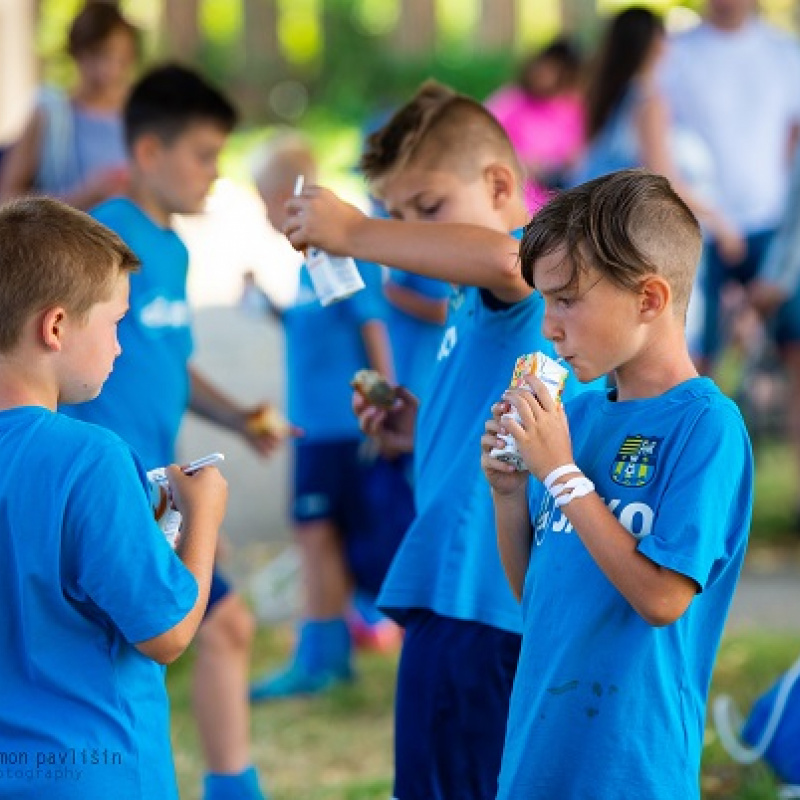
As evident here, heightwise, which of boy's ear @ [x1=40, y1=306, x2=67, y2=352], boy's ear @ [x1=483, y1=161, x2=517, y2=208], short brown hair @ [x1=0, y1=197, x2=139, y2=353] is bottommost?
boy's ear @ [x1=40, y1=306, x2=67, y2=352]

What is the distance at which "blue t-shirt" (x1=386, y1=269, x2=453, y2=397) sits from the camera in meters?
5.85

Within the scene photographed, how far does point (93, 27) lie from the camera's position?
6344 mm

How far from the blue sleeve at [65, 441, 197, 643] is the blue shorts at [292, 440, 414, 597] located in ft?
10.5

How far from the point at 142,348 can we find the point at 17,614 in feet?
5.23

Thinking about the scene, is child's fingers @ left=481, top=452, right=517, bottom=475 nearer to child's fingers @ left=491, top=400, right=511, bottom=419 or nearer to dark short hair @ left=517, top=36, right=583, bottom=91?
child's fingers @ left=491, top=400, right=511, bottom=419

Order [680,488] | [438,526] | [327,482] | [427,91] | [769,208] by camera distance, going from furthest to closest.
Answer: [769,208], [327,482], [427,91], [438,526], [680,488]

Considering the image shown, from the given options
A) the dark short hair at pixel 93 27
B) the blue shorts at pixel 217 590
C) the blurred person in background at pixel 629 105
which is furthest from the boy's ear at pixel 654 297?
the blurred person in background at pixel 629 105

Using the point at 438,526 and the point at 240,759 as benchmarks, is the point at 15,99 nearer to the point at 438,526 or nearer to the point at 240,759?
the point at 240,759

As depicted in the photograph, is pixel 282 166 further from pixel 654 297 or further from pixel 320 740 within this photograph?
pixel 654 297

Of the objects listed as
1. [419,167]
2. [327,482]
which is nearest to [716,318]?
[327,482]

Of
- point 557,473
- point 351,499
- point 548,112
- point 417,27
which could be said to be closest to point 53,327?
point 557,473

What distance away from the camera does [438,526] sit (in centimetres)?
339

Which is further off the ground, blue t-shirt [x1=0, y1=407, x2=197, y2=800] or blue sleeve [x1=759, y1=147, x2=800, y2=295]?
blue sleeve [x1=759, y1=147, x2=800, y2=295]

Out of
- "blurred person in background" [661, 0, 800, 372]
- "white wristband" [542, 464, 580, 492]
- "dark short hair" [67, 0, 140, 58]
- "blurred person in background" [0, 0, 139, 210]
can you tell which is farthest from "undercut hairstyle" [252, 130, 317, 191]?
"white wristband" [542, 464, 580, 492]
